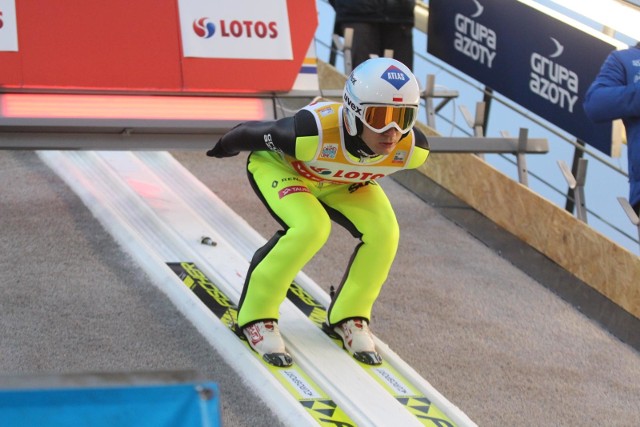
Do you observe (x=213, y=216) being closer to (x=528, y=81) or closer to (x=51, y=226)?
(x=51, y=226)

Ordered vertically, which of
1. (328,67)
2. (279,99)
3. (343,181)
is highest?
(343,181)

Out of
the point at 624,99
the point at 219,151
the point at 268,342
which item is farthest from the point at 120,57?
the point at 624,99

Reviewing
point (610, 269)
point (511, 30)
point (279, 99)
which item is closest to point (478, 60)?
point (511, 30)

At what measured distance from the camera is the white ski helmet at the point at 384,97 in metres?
4.54

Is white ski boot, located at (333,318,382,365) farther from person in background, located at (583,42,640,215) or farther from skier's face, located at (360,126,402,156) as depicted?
person in background, located at (583,42,640,215)

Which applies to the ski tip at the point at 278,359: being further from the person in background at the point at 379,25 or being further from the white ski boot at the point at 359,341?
the person in background at the point at 379,25

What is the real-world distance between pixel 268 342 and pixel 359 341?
15.2 inches

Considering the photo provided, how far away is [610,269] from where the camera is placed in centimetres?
607

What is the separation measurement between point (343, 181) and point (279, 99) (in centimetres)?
186

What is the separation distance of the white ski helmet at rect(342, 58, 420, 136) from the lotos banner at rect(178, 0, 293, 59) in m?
2.07

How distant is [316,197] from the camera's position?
5012 mm

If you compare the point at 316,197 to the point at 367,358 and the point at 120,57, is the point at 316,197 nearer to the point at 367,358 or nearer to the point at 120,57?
the point at 367,358

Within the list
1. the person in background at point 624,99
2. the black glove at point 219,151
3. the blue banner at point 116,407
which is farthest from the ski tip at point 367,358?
the blue banner at point 116,407

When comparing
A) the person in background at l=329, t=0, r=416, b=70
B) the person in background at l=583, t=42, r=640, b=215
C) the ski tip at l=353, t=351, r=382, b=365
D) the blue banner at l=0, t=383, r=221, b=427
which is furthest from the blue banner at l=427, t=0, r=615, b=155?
the blue banner at l=0, t=383, r=221, b=427
